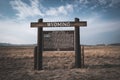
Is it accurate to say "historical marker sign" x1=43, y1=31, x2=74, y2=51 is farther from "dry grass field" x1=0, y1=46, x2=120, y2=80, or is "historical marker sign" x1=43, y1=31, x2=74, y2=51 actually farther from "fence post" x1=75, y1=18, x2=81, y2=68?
"dry grass field" x1=0, y1=46, x2=120, y2=80

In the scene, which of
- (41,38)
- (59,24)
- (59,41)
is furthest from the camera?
(59,41)

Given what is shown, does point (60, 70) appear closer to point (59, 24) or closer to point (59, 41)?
point (59, 41)

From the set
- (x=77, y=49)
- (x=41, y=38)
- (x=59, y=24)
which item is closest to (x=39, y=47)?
(x=41, y=38)

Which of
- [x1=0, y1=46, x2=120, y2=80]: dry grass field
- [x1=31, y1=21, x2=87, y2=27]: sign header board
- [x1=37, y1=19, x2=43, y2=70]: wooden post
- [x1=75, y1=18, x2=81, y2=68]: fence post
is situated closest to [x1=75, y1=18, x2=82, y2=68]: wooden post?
[x1=75, y1=18, x2=81, y2=68]: fence post

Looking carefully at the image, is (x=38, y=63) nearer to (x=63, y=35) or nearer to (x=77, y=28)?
(x=63, y=35)

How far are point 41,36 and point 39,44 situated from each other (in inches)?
22.9

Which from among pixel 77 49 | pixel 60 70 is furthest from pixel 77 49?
pixel 60 70

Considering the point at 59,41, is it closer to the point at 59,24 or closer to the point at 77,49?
the point at 59,24

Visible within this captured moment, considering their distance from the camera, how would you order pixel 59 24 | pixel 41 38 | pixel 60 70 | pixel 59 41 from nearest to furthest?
1. pixel 60 70
2. pixel 59 24
3. pixel 41 38
4. pixel 59 41

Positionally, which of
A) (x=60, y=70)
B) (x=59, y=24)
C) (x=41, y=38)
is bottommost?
(x=60, y=70)

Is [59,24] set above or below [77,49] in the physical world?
above

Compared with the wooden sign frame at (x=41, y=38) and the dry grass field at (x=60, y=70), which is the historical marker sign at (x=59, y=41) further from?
the dry grass field at (x=60, y=70)

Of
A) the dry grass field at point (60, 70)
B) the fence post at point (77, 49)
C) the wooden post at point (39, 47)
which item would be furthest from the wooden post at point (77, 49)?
the wooden post at point (39, 47)

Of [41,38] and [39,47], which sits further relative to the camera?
[41,38]
